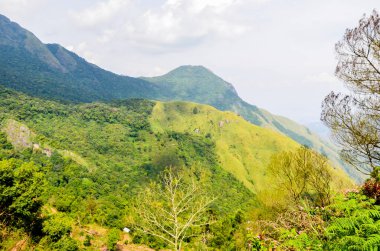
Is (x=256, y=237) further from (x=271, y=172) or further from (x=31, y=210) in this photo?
(x=31, y=210)

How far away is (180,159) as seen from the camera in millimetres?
196875

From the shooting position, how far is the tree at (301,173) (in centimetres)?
2767

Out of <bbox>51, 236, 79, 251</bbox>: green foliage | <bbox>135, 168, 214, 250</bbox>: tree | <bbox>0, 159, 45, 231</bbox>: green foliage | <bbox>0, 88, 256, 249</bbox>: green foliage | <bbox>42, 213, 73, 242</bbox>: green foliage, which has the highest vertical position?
<bbox>135, 168, 214, 250</bbox>: tree

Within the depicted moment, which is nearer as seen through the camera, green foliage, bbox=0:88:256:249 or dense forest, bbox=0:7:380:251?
dense forest, bbox=0:7:380:251

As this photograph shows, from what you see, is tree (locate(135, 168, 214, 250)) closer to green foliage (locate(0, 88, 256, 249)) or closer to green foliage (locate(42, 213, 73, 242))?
green foliage (locate(42, 213, 73, 242))

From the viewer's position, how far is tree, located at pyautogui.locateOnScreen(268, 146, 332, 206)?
27.7 metres

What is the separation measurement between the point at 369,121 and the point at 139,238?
73.1 m

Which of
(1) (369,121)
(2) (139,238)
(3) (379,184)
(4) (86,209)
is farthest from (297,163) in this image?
(4) (86,209)

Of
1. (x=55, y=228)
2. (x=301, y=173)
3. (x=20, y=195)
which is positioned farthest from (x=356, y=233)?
(x=55, y=228)

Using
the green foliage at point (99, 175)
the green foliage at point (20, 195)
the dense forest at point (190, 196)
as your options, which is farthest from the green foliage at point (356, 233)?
the green foliage at point (99, 175)

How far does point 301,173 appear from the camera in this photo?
3081 centimetres

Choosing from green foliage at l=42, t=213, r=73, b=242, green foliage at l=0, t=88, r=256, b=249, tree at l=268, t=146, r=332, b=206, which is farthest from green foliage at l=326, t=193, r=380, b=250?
green foliage at l=0, t=88, r=256, b=249

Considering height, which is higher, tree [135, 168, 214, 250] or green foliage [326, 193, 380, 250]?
green foliage [326, 193, 380, 250]

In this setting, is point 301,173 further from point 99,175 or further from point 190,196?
point 99,175
